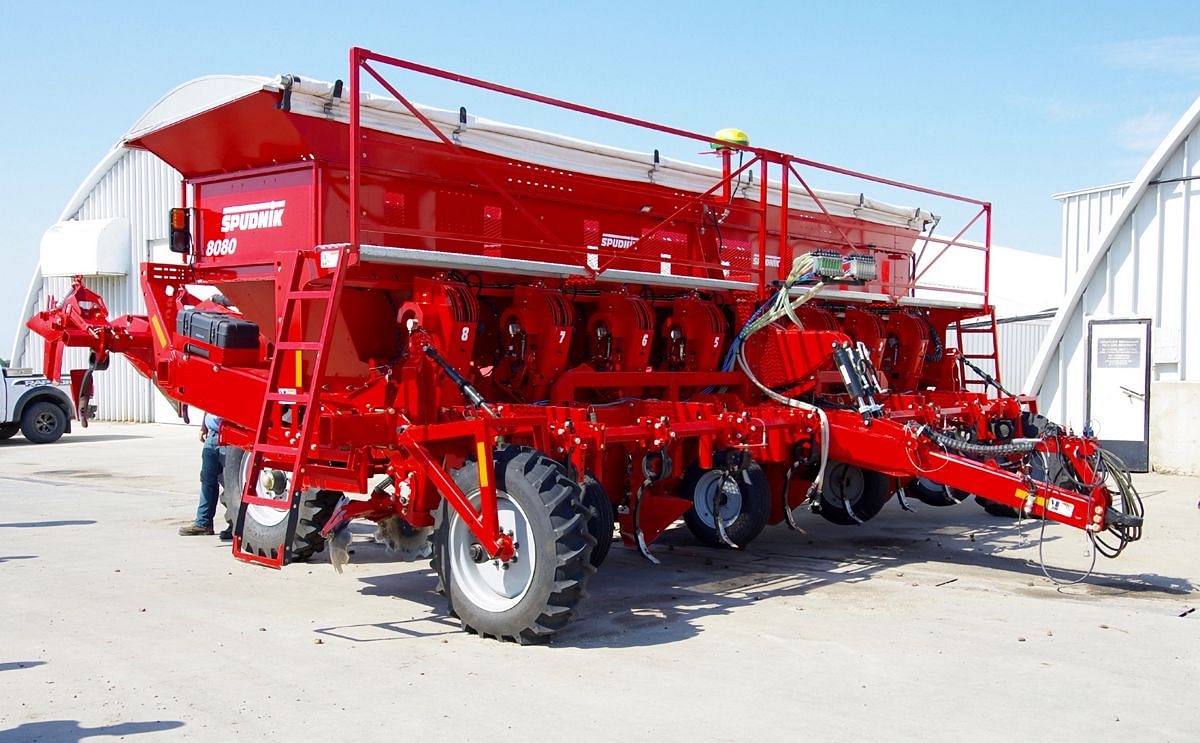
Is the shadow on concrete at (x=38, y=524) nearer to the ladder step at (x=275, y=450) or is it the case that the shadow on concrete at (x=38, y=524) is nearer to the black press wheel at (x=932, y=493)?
the ladder step at (x=275, y=450)

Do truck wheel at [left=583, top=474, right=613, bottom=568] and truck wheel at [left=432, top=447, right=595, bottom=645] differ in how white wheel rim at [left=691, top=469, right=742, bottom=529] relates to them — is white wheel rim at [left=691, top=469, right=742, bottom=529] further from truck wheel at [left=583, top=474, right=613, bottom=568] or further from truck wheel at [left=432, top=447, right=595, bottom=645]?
truck wheel at [left=432, top=447, right=595, bottom=645]

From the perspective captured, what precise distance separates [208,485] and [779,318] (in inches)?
205

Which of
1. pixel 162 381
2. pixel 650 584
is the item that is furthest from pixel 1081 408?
pixel 162 381

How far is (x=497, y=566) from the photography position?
6.33 metres

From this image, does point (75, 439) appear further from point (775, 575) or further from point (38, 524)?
point (775, 575)

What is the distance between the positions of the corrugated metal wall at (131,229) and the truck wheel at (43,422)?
413cm

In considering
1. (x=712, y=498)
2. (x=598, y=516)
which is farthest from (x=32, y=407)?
(x=598, y=516)

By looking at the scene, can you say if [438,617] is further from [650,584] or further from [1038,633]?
[1038,633]

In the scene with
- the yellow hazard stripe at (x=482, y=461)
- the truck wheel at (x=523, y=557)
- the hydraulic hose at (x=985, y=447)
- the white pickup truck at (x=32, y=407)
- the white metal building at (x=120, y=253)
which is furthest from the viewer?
the white metal building at (x=120, y=253)

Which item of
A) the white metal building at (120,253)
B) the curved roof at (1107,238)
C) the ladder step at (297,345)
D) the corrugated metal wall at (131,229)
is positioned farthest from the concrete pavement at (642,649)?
the corrugated metal wall at (131,229)

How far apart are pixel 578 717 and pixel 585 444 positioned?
215cm

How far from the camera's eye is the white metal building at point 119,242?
24.8 meters

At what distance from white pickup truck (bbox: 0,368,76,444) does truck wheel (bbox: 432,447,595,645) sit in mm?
16127

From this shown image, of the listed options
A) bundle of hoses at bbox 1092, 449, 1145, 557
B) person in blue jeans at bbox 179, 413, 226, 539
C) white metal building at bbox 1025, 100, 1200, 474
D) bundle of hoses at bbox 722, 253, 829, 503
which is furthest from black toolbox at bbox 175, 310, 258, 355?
white metal building at bbox 1025, 100, 1200, 474
